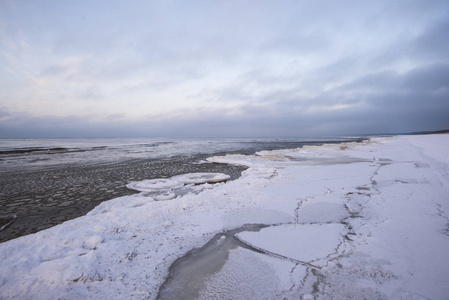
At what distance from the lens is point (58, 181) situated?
9.77 m

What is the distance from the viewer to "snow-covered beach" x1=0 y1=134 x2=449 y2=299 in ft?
8.25

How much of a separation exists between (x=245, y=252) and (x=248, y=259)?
185 mm

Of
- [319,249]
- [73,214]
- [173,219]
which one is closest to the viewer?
[319,249]

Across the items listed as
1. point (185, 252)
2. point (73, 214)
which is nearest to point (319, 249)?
point (185, 252)

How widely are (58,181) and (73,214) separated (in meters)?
5.60

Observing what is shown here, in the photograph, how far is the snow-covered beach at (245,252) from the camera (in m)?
2.52

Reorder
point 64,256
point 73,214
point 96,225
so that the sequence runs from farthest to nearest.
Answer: point 73,214, point 96,225, point 64,256

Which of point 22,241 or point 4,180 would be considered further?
point 4,180

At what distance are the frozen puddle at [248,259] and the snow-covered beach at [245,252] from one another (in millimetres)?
16

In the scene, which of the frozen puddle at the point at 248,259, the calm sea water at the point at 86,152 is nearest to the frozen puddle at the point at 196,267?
the frozen puddle at the point at 248,259

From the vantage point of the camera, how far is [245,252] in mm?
3385

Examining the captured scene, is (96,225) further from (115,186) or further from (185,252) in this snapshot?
(115,186)

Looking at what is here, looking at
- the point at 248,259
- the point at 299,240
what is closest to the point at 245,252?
the point at 248,259

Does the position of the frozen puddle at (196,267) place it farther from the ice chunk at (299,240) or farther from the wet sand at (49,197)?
the wet sand at (49,197)
